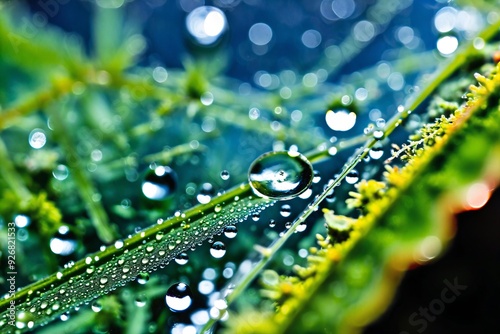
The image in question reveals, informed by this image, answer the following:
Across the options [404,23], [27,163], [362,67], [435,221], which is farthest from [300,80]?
[435,221]

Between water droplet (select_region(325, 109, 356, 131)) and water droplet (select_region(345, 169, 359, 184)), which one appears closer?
water droplet (select_region(345, 169, 359, 184))

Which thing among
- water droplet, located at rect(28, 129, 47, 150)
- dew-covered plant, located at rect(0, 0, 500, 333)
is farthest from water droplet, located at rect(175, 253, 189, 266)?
water droplet, located at rect(28, 129, 47, 150)

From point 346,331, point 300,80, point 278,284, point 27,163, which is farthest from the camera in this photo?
point 300,80

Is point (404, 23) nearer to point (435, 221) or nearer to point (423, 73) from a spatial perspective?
point (423, 73)

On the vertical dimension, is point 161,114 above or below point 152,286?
above

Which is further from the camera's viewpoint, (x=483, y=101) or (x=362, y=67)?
(x=362, y=67)

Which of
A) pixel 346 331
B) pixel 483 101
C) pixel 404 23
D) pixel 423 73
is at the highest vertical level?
pixel 404 23

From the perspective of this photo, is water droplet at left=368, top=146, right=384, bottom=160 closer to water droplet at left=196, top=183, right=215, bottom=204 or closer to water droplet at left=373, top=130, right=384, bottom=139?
water droplet at left=373, top=130, right=384, bottom=139
